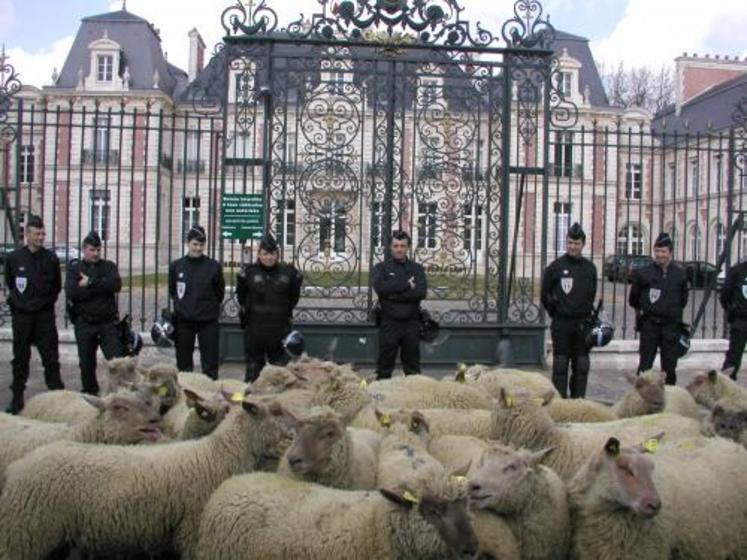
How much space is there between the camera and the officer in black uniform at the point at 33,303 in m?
8.73

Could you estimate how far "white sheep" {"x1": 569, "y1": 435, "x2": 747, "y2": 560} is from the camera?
4348 millimetres

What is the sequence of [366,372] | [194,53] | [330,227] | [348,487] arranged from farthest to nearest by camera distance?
1. [194,53]
2. [330,227]
3. [366,372]
4. [348,487]

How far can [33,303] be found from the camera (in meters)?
8.73

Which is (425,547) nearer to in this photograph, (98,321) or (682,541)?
(682,541)

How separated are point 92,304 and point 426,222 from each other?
480 centimetres

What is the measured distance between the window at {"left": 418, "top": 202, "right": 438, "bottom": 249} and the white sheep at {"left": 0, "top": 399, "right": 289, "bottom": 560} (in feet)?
22.2

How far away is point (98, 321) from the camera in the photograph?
873 cm

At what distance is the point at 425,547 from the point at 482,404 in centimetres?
325

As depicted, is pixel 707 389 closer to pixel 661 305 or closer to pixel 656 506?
pixel 661 305

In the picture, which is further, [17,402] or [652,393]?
[17,402]

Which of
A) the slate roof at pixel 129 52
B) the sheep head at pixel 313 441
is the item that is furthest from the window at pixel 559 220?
the slate roof at pixel 129 52

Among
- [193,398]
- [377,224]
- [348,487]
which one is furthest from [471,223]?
[348,487]

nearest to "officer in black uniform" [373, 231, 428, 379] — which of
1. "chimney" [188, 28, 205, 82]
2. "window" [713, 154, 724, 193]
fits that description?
"window" [713, 154, 724, 193]

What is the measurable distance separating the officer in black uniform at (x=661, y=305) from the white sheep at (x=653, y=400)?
6.15ft
